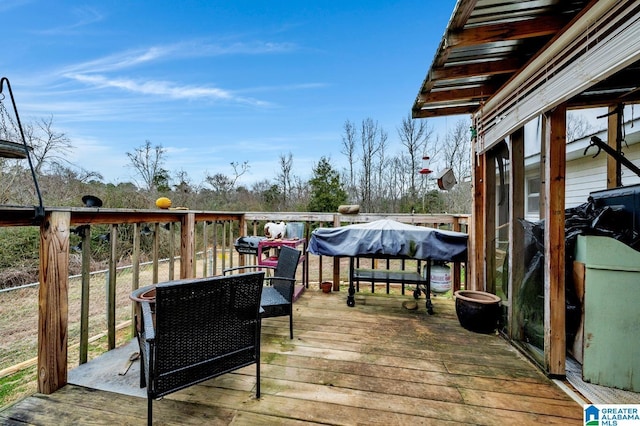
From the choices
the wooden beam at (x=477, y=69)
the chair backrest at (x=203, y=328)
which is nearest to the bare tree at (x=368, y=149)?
the wooden beam at (x=477, y=69)

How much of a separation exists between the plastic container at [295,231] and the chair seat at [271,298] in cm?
149

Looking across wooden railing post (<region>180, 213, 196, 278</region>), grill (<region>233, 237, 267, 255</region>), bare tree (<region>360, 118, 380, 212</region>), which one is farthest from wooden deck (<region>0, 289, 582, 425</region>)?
bare tree (<region>360, 118, 380, 212</region>)

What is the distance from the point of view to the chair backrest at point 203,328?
54.5 inches

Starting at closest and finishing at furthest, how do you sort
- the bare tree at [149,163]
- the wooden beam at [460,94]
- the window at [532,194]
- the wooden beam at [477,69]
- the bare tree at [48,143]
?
the wooden beam at [477,69] → the wooden beam at [460,94] → the window at [532,194] → the bare tree at [48,143] → the bare tree at [149,163]

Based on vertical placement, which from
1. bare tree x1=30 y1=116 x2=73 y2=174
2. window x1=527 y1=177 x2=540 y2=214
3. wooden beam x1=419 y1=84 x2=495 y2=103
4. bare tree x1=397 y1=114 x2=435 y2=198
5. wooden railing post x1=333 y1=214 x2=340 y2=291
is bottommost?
wooden railing post x1=333 y1=214 x2=340 y2=291

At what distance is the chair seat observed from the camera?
2445mm

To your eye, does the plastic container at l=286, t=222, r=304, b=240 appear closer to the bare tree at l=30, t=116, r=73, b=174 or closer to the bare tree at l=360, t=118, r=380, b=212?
the bare tree at l=30, t=116, r=73, b=174

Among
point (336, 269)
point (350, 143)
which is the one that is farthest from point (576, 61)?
point (350, 143)

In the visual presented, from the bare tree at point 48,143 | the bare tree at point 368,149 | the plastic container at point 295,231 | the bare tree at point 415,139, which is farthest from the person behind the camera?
the bare tree at point 368,149

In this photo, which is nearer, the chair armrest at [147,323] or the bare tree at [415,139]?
the chair armrest at [147,323]

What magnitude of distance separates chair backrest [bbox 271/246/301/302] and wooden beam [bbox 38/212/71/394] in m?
1.50

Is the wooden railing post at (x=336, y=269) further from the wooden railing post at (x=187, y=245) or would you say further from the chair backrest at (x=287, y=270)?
the wooden railing post at (x=187, y=245)

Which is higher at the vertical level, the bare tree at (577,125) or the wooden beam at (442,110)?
the bare tree at (577,125)

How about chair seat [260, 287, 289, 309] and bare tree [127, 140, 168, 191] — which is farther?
bare tree [127, 140, 168, 191]
